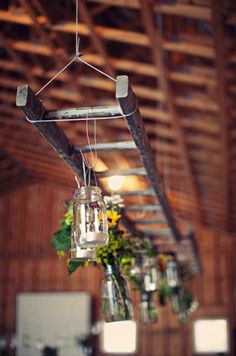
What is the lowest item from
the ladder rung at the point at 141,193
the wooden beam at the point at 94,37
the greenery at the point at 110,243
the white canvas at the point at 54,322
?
the white canvas at the point at 54,322

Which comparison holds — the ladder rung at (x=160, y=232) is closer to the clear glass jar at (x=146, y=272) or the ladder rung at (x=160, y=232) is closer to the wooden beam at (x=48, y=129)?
the clear glass jar at (x=146, y=272)

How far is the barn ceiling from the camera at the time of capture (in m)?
4.54

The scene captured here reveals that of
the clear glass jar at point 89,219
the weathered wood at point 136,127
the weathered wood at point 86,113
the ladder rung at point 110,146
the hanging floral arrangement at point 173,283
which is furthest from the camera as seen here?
the hanging floral arrangement at point 173,283

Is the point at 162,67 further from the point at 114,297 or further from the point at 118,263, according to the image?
the point at 114,297

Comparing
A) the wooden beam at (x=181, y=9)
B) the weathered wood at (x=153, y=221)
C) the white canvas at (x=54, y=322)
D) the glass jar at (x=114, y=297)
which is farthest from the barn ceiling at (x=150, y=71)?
the white canvas at (x=54, y=322)

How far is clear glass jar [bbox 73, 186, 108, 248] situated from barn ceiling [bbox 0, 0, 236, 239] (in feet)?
2.92

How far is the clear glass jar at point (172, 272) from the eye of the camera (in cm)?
528

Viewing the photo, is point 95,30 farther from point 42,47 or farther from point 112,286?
point 112,286

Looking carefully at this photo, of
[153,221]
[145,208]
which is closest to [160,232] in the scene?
[153,221]

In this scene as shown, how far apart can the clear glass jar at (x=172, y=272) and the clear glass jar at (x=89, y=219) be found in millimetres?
2992

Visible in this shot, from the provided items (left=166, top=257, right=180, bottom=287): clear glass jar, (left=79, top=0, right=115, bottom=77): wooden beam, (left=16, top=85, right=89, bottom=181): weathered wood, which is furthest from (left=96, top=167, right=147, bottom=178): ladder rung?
(left=166, top=257, right=180, bottom=287): clear glass jar

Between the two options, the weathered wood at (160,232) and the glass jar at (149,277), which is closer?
the glass jar at (149,277)

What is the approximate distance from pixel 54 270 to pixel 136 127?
35.7 ft

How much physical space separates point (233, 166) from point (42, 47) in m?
→ 3.06
